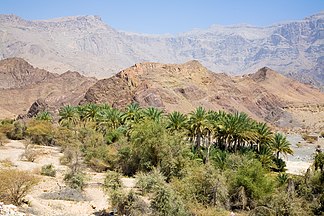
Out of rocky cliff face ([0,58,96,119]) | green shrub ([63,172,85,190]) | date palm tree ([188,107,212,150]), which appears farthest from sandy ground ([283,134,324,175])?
rocky cliff face ([0,58,96,119])

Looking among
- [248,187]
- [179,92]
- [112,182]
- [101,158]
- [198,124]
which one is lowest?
[101,158]

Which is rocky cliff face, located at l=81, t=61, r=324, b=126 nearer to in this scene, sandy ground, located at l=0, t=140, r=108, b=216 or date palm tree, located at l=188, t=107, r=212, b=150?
date palm tree, located at l=188, t=107, r=212, b=150

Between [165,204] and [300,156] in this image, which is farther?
[300,156]

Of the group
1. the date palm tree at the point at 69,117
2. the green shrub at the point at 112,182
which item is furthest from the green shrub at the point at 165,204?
the date palm tree at the point at 69,117

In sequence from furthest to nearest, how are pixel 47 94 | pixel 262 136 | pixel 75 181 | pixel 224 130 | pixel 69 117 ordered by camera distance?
pixel 47 94 < pixel 69 117 < pixel 262 136 < pixel 224 130 < pixel 75 181

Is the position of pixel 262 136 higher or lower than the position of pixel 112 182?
lower

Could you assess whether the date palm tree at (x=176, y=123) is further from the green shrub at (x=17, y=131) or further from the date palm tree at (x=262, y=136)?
the green shrub at (x=17, y=131)

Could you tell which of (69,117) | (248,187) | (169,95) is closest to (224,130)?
(248,187)

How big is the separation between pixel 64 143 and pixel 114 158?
15313 mm

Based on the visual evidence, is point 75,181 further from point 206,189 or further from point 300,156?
point 300,156

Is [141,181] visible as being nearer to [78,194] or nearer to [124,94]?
[78,194]

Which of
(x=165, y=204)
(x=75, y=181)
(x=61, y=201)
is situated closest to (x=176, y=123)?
(x=75, y=181)

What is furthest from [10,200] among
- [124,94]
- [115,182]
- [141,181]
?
[124,94]

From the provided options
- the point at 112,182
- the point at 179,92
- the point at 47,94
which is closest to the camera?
the point at 112,182
